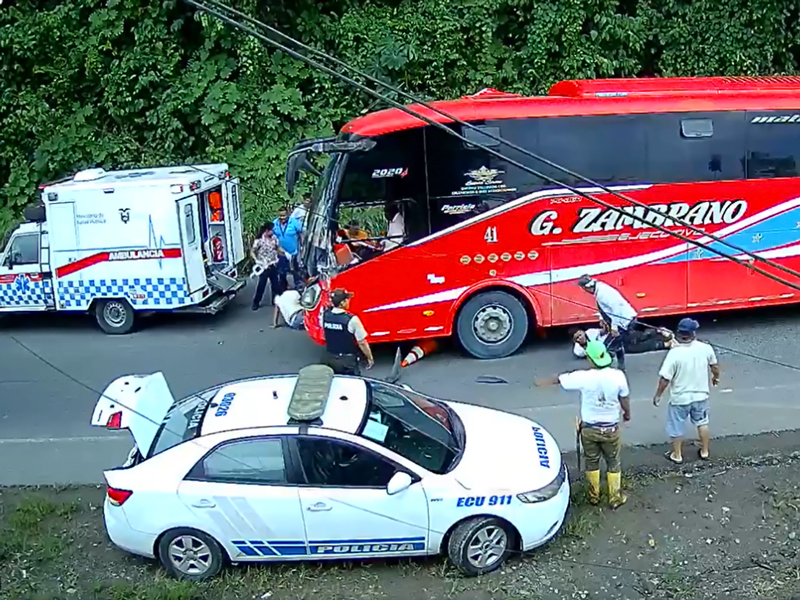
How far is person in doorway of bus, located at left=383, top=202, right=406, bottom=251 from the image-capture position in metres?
12.7

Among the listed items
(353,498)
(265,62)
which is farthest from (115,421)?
(265,62)

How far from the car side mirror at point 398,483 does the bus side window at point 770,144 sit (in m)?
7.92

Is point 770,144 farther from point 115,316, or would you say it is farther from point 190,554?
point 115,316

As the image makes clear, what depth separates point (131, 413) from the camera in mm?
8000

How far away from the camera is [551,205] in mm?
12844

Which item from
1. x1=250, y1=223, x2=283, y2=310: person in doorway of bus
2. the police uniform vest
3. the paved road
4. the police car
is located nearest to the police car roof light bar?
the police car

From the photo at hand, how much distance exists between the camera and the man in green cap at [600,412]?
823 cm

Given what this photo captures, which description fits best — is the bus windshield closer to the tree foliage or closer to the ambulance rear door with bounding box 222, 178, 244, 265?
the ambulance rear door with bounding box 222, 178, 244, 265

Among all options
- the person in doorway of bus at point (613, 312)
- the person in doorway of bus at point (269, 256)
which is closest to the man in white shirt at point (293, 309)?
the person in doorway of bus at point (269, 256)

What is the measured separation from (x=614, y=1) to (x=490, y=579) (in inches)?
667

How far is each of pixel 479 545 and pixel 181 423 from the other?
2.51 metres

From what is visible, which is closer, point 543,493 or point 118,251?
point 543,493

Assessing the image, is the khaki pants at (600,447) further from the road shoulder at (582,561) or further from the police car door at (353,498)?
the police car door at (353,498)

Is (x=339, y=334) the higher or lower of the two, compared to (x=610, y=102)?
lower
